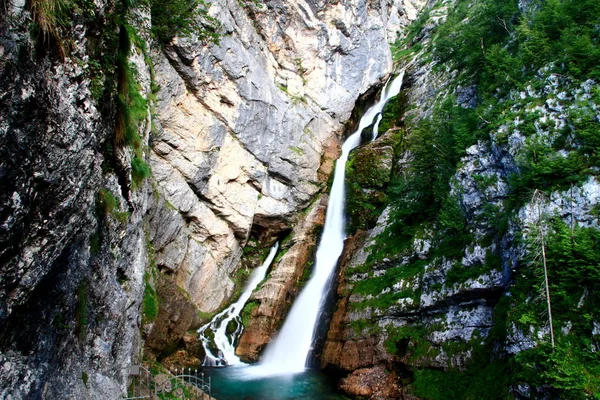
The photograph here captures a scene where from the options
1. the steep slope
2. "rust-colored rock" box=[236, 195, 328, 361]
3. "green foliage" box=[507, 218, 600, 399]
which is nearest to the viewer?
"green foliage" box=[507, 218, 600, 399]

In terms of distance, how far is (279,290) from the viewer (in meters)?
22.8

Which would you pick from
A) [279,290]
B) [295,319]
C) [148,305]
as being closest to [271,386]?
[295,319]

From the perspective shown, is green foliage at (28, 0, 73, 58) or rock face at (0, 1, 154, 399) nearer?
rock face at (0, 1, 154, 399)

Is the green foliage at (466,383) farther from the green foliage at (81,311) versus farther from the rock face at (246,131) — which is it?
the green foliage at (81,311)

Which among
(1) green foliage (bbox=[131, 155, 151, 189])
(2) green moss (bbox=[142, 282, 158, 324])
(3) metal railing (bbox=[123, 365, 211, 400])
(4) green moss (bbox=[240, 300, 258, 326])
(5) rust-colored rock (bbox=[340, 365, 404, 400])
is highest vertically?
(1) green foliage (bbox=[131, 155, 151, 189])

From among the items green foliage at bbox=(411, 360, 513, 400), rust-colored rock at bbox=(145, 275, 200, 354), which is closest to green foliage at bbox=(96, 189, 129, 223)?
rust-colored rock at bbox=(145, 275, 200, 354)

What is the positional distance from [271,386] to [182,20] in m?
18.6

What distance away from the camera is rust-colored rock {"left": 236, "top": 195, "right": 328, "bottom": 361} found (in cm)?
2112

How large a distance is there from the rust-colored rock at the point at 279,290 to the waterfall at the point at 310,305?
0.45 meters

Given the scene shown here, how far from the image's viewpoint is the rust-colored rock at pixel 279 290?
21125mm

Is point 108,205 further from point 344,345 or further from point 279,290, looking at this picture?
point 279,290

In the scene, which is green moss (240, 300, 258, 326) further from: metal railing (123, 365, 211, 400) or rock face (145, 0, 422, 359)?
metal railing (123, 365, 211, 400)

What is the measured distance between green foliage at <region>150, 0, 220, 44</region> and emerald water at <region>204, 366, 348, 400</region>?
54.6ft

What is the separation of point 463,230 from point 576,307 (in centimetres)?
626
